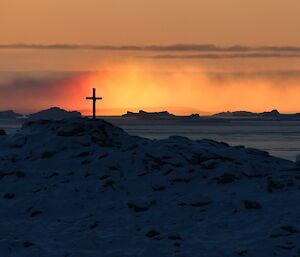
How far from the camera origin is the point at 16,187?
61.0 feet

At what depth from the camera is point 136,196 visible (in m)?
17.6

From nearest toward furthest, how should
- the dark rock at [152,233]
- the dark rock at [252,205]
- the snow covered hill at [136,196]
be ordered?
1. the snow covered hill at [136,196]
2. the dark rock at [152,233]
3. the dark rock at [252,205]

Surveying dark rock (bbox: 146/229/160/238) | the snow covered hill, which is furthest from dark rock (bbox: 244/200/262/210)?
dark rock (bbox: 146/229/160/238)

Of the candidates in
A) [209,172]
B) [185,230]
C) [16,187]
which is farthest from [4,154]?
[185,230]

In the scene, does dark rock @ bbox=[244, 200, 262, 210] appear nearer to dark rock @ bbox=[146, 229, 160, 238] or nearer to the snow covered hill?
the snow covered hill

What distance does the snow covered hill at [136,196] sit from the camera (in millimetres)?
13633

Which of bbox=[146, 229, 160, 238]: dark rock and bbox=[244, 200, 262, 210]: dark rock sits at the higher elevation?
bbox=[244, 200, 262, 210]: dark rock

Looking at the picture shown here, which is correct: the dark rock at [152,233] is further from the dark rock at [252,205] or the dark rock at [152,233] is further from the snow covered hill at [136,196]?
the dark rock at [252,205]

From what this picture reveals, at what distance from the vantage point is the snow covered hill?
1363 centimetres

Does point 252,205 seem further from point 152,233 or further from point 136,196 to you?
point 136,196

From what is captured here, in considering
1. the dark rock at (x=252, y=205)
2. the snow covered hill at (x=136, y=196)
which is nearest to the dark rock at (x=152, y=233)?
the snow covered hill at (x=136, y=196)

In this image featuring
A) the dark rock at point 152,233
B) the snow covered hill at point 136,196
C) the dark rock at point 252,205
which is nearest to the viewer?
the snow covered hill at point 136,196

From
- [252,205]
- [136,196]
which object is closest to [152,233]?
[252,205]

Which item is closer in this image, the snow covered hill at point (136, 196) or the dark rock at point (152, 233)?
the snow covered hill at point (136, 196)
